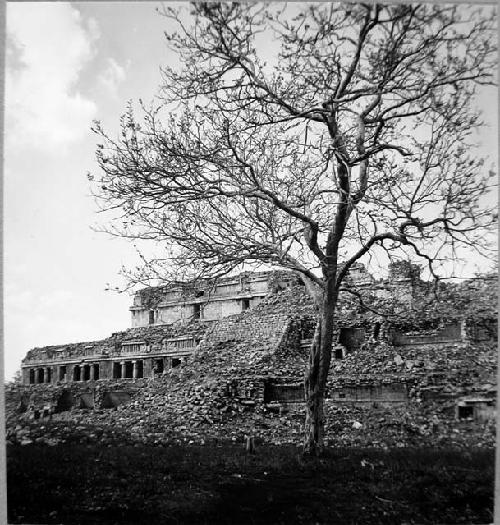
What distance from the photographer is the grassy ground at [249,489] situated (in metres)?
4.50

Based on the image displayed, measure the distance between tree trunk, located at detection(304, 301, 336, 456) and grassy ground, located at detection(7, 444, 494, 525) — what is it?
63cm

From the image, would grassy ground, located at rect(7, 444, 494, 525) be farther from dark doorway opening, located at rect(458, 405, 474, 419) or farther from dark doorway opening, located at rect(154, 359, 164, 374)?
dark doorway opening, located at rect(154, 359, 164, 374)

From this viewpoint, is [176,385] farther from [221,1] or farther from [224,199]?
[221,1]

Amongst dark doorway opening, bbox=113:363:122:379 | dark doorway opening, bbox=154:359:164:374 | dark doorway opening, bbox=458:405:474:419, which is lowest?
dark doorway opening, bbox=113:363:122:379

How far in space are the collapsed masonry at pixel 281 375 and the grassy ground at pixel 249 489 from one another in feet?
2.04

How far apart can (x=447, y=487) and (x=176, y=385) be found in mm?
8253

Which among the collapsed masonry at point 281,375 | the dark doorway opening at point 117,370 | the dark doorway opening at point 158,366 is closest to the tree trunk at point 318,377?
the collapsed masonry at point 281,375

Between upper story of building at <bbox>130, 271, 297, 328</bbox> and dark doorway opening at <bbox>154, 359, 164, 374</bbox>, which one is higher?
upper story of building at <bbox>130, 271, 297, 328</bbox>

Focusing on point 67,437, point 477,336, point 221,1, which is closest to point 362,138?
point 221,1

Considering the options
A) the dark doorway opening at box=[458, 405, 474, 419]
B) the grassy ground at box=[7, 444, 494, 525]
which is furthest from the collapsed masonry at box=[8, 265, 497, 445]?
the grassy ground at box=[7, 444, 494, 525]

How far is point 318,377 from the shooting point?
21.7 ft

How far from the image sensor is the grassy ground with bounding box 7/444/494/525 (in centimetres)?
450

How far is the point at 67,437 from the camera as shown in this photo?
7.29 m

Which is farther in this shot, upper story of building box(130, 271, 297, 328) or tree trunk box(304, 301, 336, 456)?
upper story of building box(130, 271, 297, 328)
